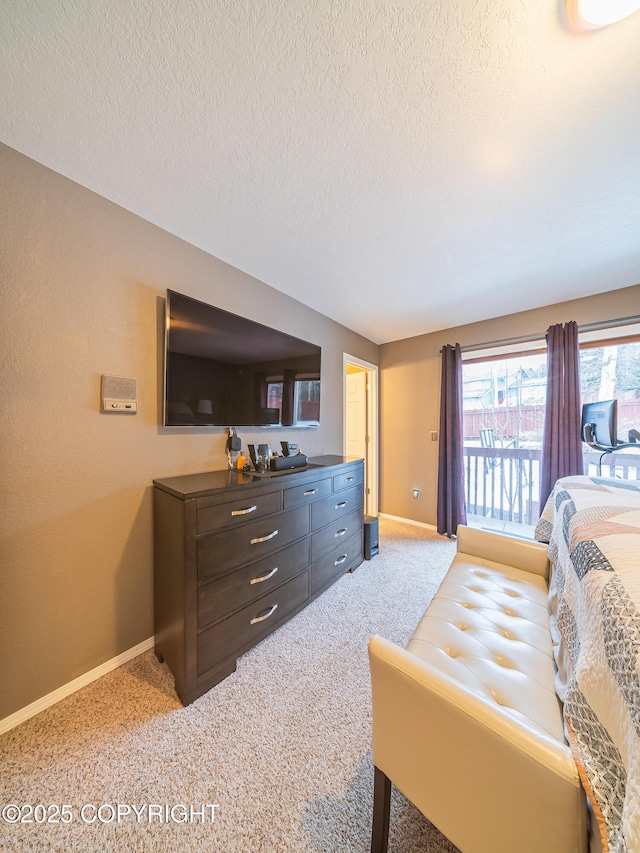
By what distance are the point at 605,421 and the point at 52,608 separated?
3.52m

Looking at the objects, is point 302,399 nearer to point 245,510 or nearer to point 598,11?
point 245,510

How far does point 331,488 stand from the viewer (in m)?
2.20

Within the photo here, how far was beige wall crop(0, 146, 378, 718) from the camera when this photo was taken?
1.25m

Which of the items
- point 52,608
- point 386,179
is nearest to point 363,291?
point 386,179

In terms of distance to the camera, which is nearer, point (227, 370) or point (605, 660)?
point (605, 660)

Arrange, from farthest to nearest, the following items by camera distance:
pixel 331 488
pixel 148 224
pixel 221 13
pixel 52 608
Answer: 1. pixel 331 488
2. pixel 148 224
3. pixel 52 608
4. pixel 221 13

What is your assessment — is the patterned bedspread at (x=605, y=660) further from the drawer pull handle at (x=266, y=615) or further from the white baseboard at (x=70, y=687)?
the white baseboard at (x=70, y=687)

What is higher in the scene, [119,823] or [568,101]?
[568,101]

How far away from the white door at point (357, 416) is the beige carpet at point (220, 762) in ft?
8.08

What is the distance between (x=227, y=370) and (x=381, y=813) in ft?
6.59

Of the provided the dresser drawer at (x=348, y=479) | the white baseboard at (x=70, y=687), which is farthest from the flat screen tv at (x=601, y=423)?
the white baseboard at (x=70, y=687)

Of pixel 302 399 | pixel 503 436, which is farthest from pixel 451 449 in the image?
pixel 302 399

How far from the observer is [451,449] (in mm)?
3217

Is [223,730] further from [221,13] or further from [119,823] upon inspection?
[221,13]
